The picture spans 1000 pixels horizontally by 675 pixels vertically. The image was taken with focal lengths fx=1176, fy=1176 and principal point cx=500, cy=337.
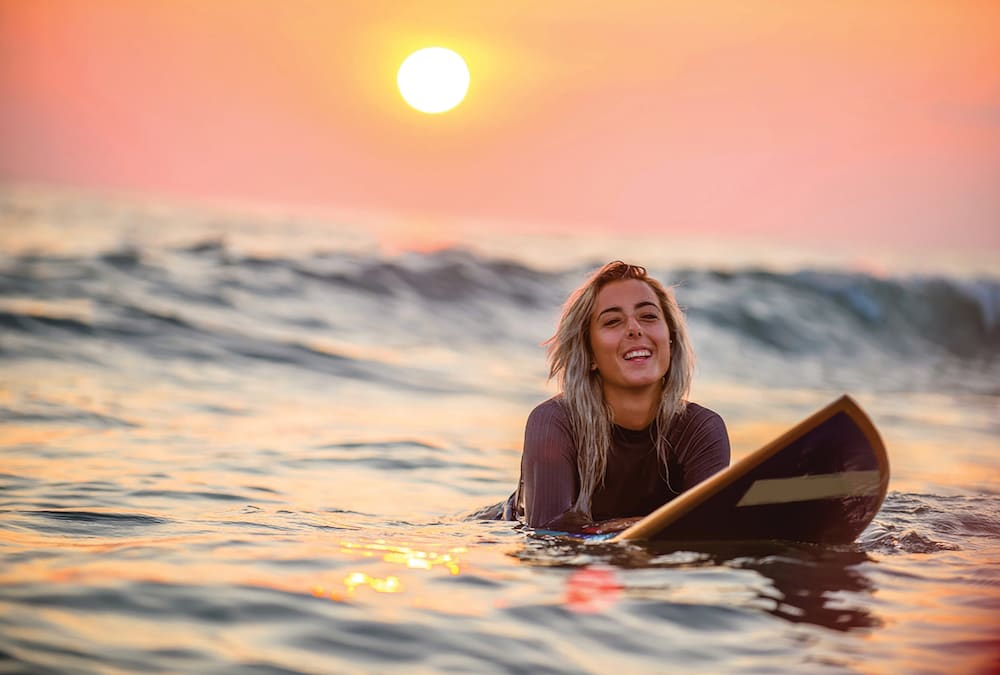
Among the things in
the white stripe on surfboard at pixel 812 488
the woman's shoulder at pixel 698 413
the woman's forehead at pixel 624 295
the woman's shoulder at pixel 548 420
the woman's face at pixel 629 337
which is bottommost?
the white stripe on surfboard at pixel 812 488

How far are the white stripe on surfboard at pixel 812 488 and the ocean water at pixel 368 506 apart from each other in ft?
0.71

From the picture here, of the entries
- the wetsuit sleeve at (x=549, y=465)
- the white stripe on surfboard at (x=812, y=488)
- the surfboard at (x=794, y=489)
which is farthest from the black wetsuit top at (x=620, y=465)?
the white stripe on surfboard at (x=812, y=488)

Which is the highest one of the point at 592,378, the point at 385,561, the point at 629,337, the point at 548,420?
the point at 629,337

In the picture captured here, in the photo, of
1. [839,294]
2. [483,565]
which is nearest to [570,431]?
[483,565]

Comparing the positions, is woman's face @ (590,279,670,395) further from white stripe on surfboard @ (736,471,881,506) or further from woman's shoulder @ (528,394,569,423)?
white stripe on surfboard @ (736,471,881,506)

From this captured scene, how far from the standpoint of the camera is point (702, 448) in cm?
501

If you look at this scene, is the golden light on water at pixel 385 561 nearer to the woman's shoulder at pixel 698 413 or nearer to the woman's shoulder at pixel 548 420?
the woman's shoulder at pixel 548 420

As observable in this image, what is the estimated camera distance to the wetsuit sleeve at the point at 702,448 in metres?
4.98

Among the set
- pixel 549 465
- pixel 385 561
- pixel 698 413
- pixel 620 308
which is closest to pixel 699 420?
pixel 698 413

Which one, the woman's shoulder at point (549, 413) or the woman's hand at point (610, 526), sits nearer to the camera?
the woman's hand at point (610, 526)

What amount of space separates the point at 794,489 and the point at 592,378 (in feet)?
3.33

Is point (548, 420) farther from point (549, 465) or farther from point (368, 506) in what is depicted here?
point (368, 506)

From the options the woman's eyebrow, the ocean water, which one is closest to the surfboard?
the ocean water

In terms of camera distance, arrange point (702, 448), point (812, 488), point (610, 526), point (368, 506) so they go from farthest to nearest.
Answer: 1. point (368, 506)
2. point (702, 448)
3. point (610, 526)
4. point (812, 488)
